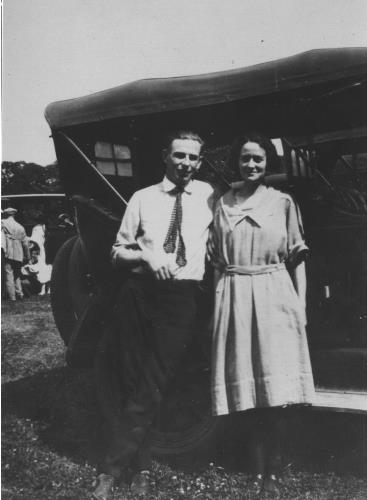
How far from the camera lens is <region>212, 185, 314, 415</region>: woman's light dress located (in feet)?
8.64

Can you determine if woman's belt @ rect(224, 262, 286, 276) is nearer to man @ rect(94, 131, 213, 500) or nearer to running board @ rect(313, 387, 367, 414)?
man @ rect(94, 131, 213, 500)

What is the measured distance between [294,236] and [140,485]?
5.31ft

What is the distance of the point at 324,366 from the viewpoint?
3268 millimetres

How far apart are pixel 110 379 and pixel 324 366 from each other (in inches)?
54.6

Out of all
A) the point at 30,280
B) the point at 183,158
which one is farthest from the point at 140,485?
the point at 30,280

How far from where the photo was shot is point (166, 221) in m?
2.86

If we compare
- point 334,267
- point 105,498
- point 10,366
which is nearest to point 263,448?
point 105,498

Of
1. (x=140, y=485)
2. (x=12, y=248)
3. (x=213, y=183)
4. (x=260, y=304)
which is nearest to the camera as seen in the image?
(x=260, y=304)

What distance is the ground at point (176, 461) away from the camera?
2.78 m

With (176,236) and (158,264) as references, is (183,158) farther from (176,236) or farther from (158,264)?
(158,264)

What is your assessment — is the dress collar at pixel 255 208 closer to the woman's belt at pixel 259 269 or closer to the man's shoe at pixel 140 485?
the woman's belt at pixel 259 269

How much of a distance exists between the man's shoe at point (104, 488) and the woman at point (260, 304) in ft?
2.31

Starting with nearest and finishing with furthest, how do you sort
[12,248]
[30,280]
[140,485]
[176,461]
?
Result: [140,485] → [176,461] → [12,248] → [30,280]

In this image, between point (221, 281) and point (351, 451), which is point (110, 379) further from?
point (351, 451)
